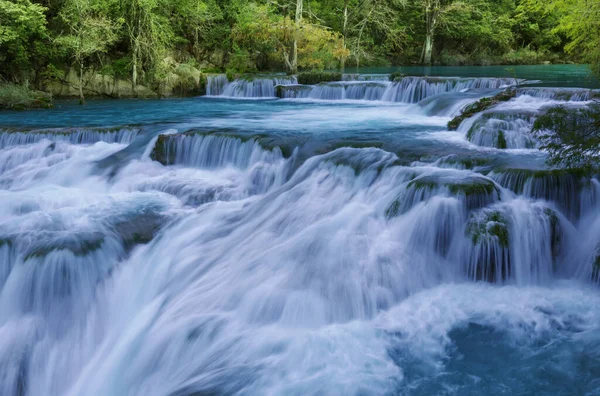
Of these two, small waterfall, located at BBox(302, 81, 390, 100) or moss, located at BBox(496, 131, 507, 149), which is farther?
small waterfall, located at BBox(302, 81, 390, 100)

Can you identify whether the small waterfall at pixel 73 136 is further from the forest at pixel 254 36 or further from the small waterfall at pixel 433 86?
the small waterfall at pixel 433 86

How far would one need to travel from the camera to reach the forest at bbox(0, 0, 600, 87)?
16625 millimetres

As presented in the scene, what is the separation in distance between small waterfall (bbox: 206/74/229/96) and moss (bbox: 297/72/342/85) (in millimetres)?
3120

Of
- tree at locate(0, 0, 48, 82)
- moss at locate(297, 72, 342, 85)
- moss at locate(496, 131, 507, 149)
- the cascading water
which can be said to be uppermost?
tree at locate(0, 0, 48, 82)

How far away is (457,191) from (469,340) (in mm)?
2047

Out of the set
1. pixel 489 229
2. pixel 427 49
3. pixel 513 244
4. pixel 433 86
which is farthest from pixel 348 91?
pixel 427 49

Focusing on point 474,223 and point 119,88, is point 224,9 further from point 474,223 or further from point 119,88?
point 474,223

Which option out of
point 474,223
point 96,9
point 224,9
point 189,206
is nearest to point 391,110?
point 189,206

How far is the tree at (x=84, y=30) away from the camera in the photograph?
1645cm

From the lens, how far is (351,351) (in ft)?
14.5

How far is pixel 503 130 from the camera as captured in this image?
9.26m

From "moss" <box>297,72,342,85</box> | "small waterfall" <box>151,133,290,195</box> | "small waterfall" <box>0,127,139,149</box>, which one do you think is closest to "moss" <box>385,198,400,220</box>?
"small waterfall" <box>151,133,290,195</box>

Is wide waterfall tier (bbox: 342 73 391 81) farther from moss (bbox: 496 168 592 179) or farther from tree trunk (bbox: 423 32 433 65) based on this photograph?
tree trunk (bbox: 423 32 433 65)

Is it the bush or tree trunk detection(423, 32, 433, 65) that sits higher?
tree trunk detection(423, 32, 433, 65)
